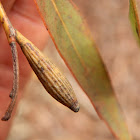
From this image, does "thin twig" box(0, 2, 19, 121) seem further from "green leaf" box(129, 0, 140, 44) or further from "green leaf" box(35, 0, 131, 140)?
"green leaf" box(129, 0, 140, 44)

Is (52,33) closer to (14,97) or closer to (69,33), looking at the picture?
(69,33)

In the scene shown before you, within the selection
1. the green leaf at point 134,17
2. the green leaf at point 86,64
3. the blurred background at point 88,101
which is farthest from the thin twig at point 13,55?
the blurred background at point 88,101

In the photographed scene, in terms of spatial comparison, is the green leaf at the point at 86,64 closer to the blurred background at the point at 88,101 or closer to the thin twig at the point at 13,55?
the thin twig at the point at 13,55

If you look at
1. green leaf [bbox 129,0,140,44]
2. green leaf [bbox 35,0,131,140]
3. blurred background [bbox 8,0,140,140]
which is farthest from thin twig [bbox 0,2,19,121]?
blurred background [bbox 8,0,140,140]

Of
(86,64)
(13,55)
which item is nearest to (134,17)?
(86,64)

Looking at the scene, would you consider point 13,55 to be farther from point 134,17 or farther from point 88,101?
point 88,101

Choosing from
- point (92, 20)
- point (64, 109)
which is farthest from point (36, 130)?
point (92, 20)
